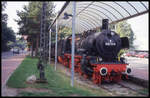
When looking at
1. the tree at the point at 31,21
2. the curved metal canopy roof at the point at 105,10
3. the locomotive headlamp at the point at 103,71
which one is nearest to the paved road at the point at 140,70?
the locomotive headlamp at the point at 103,71

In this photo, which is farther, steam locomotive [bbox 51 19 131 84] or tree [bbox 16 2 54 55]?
tree [bbox 16 2 54 55]

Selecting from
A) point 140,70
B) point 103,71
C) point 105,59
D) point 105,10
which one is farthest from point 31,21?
point 103,71

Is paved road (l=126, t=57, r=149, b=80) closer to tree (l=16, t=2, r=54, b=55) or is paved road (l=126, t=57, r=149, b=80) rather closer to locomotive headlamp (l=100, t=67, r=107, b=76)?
locomotive headlamp (l=100, t=67, r=107, b=76)

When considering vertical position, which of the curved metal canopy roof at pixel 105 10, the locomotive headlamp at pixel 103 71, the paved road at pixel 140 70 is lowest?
the paved road at pixel 140 70

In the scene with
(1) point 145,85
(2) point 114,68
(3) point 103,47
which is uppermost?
(3) point 103,47

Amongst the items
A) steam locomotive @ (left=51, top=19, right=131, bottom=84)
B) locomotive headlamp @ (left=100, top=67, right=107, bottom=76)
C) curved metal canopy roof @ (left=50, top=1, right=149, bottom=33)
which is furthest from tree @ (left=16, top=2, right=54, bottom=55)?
locomotive headlamp @ (left=100, top=67, right=107, bottom=76)

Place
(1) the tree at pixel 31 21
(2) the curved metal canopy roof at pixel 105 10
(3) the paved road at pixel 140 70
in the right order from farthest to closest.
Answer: (1) the tree at pixel 31 21
(3) the paved road at pixel 140 70
(2) the curved metal canopy roof at pixel 105 10

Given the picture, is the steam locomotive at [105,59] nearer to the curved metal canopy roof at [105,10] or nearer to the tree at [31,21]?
Answer: the curved metal canopy roof at [105,10]

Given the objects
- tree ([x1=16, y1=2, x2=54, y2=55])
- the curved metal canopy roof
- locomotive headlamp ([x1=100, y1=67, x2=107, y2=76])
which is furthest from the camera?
tree ([x1=16, y1=2, x2=54, y2=55])

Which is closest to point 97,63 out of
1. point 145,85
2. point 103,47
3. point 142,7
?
point 103,47

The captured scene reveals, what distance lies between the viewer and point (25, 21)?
33.2m

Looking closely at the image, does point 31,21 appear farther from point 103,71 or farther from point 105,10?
point 103,71

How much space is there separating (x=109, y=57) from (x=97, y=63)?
104 centimetres

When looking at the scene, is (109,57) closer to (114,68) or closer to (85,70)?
(114,68)
